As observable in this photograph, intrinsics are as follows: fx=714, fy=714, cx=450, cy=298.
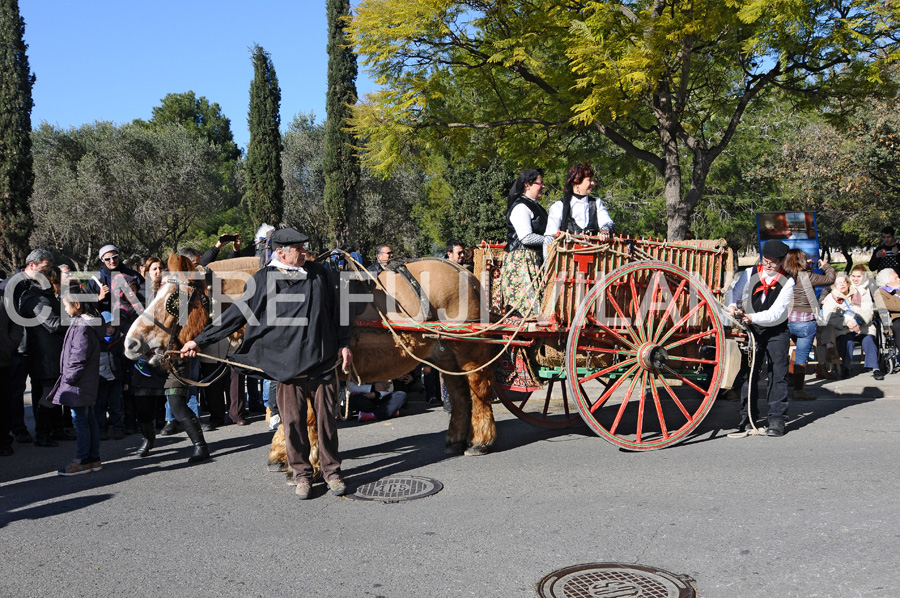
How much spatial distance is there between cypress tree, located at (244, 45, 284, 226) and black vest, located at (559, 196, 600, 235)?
20.2 metres

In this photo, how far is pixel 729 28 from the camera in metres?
9.63

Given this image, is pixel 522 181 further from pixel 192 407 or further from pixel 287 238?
pixel 192 407

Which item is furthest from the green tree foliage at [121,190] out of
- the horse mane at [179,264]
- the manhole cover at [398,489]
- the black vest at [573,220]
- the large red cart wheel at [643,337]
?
the large red cart wheel at [643,337]

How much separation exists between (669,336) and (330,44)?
21.1 meters

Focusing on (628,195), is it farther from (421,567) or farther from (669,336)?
(421,567)

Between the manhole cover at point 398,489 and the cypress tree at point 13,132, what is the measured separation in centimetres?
1900

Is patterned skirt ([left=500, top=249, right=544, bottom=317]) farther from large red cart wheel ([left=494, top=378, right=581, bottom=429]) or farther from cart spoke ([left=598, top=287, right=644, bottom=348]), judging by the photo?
large red cart wheel ([left=494, top=378, right=581, bottom=429])

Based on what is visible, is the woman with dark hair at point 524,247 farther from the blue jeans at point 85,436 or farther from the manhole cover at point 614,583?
the blue jeans at point 85,436

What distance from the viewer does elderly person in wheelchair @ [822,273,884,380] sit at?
1005 cm

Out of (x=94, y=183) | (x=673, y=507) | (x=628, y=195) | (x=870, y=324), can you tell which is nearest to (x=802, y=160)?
(x=628, y=195)

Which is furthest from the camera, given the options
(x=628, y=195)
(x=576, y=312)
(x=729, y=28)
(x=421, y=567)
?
(x=628, y=195)

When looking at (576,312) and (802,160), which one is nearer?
(576,312)

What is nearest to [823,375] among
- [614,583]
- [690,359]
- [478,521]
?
[690,359]

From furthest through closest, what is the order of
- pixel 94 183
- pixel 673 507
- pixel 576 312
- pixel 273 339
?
pixel 94 183 → pixel 576 312 → pixel 273 339 → pixel 673 507
